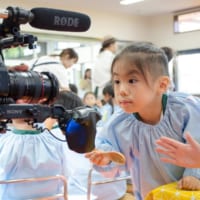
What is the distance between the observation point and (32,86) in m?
1.14

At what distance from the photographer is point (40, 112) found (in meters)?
1.14

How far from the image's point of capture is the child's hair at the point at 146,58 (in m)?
1.37

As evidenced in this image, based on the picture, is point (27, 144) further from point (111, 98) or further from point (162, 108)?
point (111, 98)

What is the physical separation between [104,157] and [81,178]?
4.62ft

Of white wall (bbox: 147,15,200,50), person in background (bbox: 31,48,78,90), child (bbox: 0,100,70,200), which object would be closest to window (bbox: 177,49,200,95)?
white wall (bbox: 147,15,200,50)

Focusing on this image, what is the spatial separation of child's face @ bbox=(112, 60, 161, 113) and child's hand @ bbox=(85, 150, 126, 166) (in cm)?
16

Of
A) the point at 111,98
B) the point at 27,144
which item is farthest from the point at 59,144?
the point at 111,98

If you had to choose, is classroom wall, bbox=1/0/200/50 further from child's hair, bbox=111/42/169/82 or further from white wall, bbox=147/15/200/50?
child's hair, bbox=111/42/169/82

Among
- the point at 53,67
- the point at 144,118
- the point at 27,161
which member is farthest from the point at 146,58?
the point at 53,67

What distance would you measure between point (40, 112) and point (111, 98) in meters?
3.05

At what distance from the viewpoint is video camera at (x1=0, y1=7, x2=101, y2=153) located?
106 cm

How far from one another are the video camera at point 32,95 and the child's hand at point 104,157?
0.07m

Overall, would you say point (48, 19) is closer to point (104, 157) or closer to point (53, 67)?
point (104, 157)

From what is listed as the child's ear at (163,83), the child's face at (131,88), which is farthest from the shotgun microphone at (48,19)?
the child's ear at (163,83)
